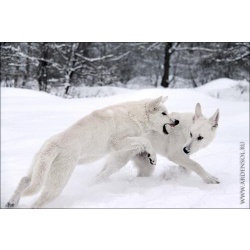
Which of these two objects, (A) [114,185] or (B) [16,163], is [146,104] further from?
(B) [16,163]

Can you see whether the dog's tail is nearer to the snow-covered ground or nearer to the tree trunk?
the snow-covered ground

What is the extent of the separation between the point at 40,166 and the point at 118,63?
197cm

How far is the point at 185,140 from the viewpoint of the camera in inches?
214

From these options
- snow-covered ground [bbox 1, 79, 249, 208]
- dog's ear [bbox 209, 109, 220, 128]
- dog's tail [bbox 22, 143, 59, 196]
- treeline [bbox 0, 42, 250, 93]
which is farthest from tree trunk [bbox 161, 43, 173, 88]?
dog's tail [bbox 22, 143, 59, 196]

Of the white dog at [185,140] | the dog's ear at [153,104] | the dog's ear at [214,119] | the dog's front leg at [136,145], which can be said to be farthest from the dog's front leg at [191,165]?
the dog's ear at [153,104]

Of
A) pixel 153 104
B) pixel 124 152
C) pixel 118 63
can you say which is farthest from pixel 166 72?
pixel 124 152

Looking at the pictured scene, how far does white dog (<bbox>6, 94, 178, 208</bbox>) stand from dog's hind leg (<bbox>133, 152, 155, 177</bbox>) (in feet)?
0.44

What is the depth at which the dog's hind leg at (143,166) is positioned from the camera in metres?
5.45

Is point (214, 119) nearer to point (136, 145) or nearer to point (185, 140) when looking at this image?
point (185, 140)

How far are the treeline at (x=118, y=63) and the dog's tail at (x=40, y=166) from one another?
1134 mm

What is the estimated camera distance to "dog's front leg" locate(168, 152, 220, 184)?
5.23 m

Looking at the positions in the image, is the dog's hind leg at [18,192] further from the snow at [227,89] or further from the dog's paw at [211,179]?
the snow at [227,89]

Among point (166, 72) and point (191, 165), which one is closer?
point (191, 165)

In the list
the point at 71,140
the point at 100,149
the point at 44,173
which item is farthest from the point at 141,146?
the point at 44,173
